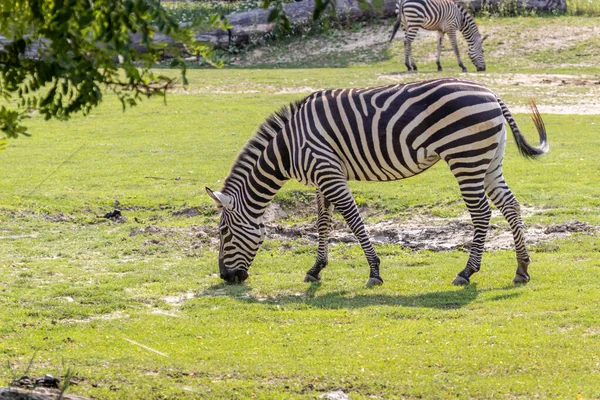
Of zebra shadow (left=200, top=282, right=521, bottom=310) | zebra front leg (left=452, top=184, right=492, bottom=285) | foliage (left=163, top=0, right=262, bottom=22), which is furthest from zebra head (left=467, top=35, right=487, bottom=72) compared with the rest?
zebra shadow (left=200, top=282, right=521, bottom=310)

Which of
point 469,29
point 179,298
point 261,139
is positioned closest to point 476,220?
point 261,139

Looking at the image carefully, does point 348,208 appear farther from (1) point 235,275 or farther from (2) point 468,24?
(2) point 468,24

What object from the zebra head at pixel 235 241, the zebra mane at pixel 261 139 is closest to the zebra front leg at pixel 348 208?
the zebra mane at pixel 261 139

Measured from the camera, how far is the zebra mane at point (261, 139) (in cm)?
1138

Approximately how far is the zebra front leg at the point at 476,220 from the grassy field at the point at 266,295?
19 centimetres

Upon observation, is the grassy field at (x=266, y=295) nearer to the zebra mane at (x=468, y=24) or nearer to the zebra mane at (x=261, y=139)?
the zebra mane at (x=261, y=139)

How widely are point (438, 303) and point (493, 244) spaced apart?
305cm

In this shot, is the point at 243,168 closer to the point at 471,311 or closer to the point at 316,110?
the point at 316,110

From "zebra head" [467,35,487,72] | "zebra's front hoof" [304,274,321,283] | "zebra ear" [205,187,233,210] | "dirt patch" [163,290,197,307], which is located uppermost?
"zebra ear" [205,187,233,210]

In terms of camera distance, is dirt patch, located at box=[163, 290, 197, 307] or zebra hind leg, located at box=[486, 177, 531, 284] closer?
dirt patch, located at box=[163, 290, 197, 307]

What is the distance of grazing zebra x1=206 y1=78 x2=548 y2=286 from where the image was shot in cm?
1061

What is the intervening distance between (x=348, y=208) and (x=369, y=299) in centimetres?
128

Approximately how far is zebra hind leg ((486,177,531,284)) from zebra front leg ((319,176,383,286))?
172 cm

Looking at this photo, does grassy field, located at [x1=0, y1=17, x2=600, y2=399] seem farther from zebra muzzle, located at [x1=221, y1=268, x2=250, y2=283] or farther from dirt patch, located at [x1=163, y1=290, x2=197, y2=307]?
zebra muzzle, located at [x1=221, y1=268, x2=250, y2=283]
